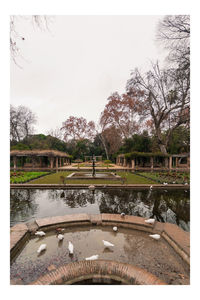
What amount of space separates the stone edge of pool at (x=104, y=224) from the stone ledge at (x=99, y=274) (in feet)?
3.95

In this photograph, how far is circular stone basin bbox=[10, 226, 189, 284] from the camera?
2322mm

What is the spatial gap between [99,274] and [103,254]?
76cm

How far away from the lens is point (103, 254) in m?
2.79

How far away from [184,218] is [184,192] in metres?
4.23

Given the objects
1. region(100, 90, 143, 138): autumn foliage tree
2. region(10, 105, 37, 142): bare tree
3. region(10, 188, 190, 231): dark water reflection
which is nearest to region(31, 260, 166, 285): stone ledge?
region(10, 188, 190, 231): dark water reflection

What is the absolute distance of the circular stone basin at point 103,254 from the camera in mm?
2322

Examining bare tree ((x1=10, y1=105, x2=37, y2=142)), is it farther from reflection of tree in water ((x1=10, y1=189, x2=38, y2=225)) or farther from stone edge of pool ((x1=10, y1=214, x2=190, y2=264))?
stone edge of pool ((x1=10, y1=214, x2=190, y2=264))

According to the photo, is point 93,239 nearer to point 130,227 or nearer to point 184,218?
point 130,227

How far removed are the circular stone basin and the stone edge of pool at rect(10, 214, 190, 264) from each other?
0.45ft

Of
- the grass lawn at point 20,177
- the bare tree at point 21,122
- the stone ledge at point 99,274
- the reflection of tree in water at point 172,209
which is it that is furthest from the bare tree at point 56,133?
the stone ledge at point 99,274

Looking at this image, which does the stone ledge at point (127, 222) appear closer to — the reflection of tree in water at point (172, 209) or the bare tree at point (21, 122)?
the reflection of tree in water at point (172, 209)

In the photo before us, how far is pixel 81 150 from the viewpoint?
39219 millimetres
